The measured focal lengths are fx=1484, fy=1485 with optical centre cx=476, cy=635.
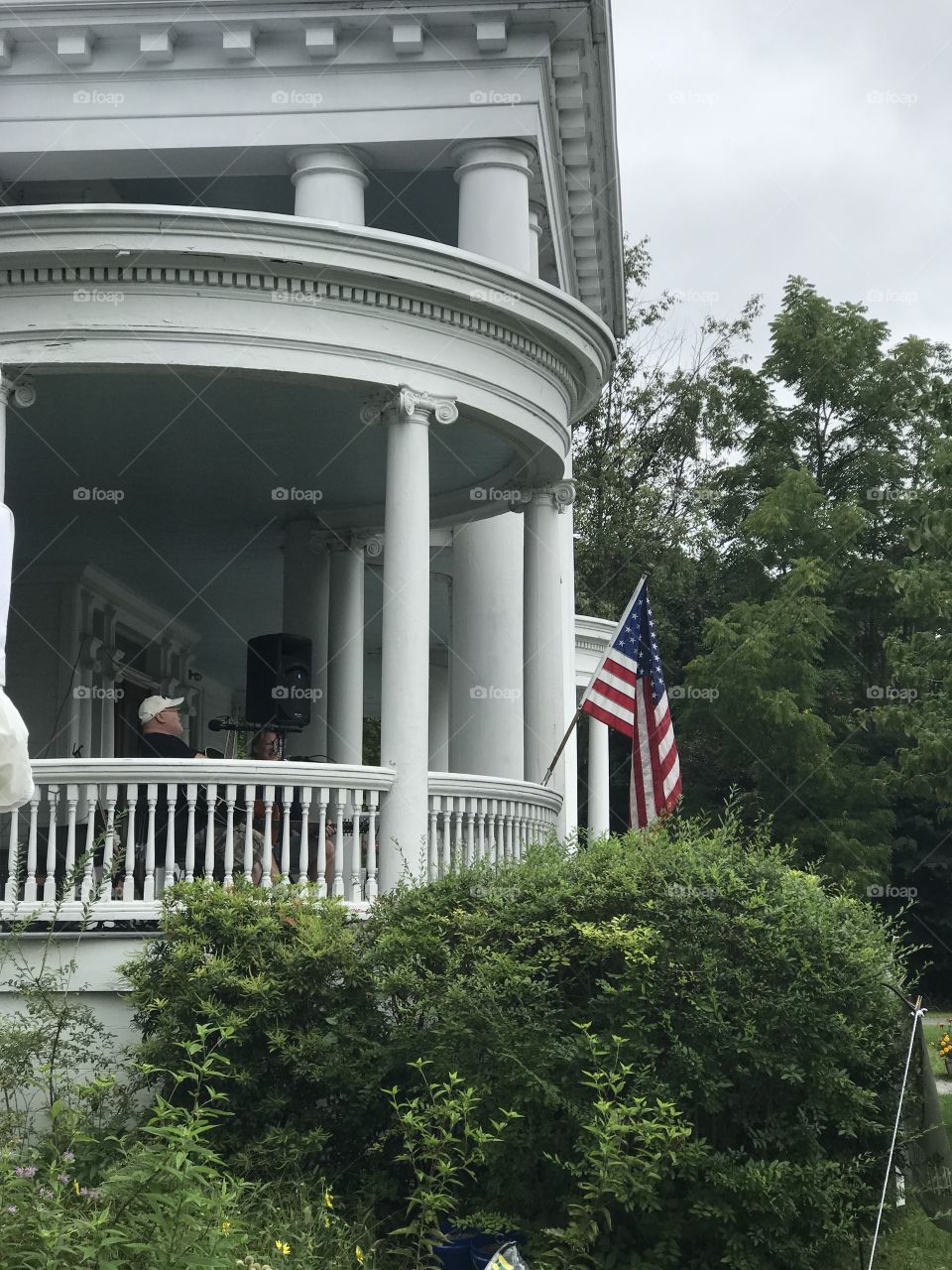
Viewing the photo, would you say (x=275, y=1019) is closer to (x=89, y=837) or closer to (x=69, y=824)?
(x=89, y=837)

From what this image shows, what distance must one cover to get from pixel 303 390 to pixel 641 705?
363 cm

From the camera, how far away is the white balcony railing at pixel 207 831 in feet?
27.0

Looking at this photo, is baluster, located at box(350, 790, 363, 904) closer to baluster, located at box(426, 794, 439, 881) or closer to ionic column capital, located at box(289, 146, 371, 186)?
baluster, located at box(426, 794, 439, 881)

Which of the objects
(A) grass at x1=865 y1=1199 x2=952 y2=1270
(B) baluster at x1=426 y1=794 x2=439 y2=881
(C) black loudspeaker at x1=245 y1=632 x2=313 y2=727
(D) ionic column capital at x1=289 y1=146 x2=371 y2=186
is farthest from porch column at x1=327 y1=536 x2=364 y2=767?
Result: (A) grass at x1=865 y1=1199 x2=952 y2=1270

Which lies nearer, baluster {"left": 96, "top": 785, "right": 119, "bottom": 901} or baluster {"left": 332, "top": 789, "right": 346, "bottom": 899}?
baluster {"left": 96, "top": 785, "right": 119, "bottom": 901}

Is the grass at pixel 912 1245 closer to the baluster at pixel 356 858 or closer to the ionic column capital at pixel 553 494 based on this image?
the baluster at pixel 356 858

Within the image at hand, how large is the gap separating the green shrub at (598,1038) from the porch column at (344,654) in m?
7.98

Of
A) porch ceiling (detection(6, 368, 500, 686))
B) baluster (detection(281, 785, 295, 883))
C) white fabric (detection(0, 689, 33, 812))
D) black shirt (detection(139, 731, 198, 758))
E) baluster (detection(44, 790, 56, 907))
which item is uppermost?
porch ceiling (detection(6, 368, 500, 686))

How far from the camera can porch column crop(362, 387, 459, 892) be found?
9.23 meters

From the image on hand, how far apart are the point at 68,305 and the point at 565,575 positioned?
854 centimetres

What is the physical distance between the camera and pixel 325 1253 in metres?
6.05

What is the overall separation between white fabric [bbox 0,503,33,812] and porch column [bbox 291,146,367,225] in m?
11.1

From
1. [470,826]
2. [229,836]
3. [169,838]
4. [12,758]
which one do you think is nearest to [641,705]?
[470,826]

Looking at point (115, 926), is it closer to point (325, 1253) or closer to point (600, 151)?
point (325, 1253)
